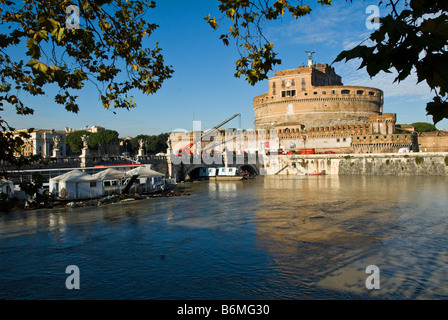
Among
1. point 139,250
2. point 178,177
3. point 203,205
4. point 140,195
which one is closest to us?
point 139,250

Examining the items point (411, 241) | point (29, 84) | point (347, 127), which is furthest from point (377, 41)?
point (347, 127)

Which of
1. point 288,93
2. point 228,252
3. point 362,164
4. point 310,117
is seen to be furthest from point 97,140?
point 228,252

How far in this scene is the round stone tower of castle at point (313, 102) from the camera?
237 feet

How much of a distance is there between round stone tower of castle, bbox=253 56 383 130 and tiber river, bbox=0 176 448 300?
50.7m

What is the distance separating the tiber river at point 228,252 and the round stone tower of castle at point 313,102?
50.7 m

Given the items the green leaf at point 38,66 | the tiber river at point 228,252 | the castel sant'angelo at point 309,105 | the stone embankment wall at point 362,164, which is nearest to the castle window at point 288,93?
the castel sant'angelo at point 309,105

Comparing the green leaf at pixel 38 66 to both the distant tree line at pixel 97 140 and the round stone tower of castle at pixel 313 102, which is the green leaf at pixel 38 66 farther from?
the distant tree line at pixel 97 140

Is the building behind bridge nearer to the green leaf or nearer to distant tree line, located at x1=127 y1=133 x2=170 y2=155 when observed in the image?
distant tree line, located at x1=127 y1=133 x2=170 y2=155

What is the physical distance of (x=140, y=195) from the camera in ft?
94.0

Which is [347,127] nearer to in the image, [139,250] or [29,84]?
[139,250]

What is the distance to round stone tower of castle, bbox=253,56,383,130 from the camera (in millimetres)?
72125

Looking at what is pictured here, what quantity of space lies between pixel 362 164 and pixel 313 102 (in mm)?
23911

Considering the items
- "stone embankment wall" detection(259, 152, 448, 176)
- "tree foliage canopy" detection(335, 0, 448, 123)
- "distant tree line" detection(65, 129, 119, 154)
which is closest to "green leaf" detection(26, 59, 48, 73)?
"tree foliage canopy" detection(335, 0, 448, 123)
